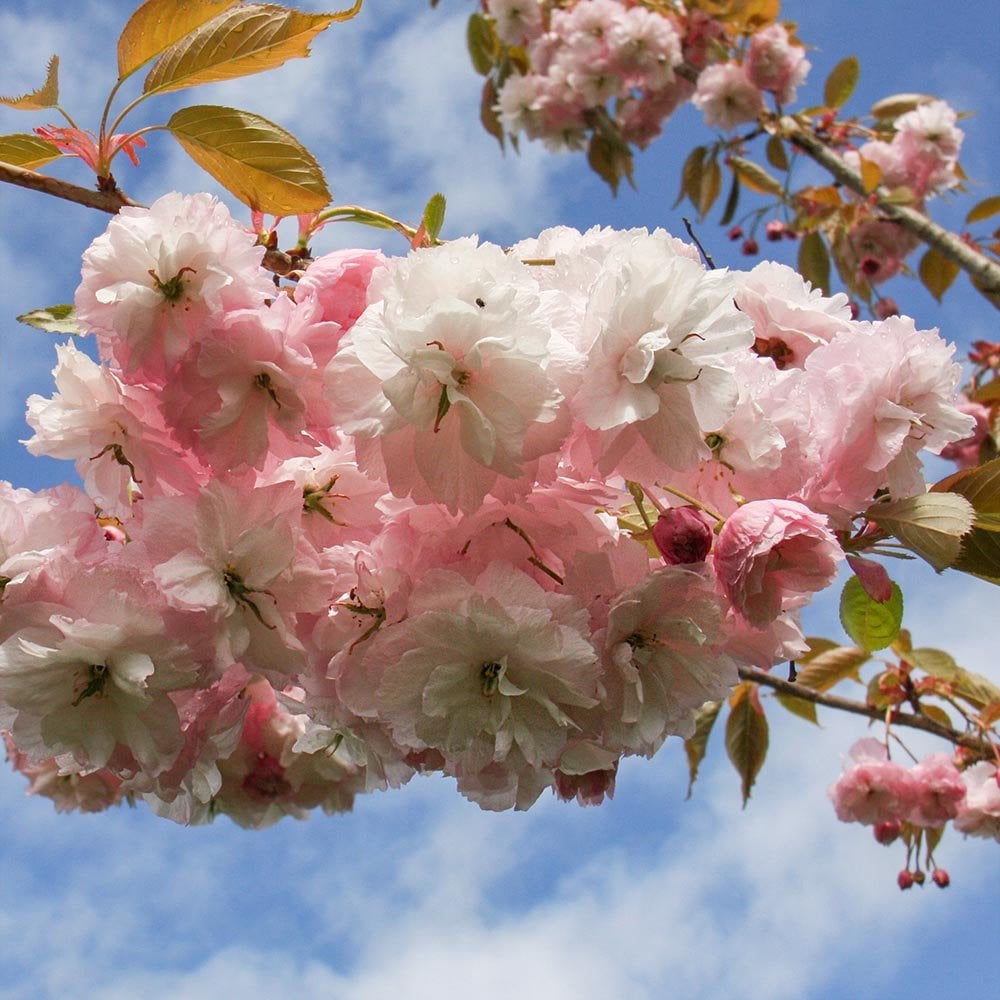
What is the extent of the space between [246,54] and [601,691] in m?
0.73

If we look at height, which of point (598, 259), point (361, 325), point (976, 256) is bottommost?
point (361, 325)

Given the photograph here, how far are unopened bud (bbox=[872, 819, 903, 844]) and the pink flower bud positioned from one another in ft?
7.78

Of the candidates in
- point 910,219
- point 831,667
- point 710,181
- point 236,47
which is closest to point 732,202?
point 710,181

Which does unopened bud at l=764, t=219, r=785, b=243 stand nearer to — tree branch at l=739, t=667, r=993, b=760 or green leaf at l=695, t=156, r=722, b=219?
green leaf at l=695, t=156, r=722, b=219

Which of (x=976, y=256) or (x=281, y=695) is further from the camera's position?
(x=976, y=256)

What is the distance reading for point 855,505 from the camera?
0.87m

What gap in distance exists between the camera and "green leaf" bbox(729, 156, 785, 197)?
12.5 feet

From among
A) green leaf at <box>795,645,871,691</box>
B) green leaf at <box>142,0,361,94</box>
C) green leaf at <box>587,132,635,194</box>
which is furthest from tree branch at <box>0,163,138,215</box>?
green leaf at <box>587,132,635,194</box>

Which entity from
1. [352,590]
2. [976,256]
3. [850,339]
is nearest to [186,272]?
[352,590]

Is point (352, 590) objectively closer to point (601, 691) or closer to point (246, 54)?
point (601, 691)

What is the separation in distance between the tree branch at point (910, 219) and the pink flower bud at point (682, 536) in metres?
2.27

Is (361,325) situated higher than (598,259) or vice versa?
(598,259)

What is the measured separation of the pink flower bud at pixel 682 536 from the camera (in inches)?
31.7

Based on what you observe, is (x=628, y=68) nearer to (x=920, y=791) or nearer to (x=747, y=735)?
(x=747, y=735)
